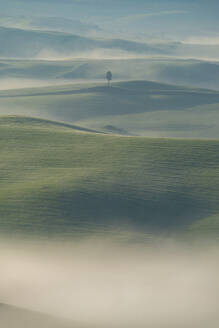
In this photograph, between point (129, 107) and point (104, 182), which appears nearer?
point (104, 182)

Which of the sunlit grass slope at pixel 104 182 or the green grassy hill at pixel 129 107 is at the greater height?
the green grassy hill at pixel 129 107

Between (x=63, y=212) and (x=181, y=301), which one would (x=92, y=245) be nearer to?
(x=63, y=212)

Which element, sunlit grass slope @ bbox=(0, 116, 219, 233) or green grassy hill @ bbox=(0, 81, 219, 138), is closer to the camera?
sunlit grass slope @ bbox=(0, 116, 219, 233)

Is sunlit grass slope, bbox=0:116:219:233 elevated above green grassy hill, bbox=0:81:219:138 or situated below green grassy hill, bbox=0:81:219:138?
below

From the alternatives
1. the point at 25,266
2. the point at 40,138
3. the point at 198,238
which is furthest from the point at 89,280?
the point at 40,138

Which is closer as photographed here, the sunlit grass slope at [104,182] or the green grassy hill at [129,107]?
the sunlit grass slope at [104,182]
